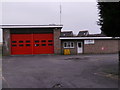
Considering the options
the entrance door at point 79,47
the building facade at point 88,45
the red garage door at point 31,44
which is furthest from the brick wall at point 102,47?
the red garage door at point 31,44

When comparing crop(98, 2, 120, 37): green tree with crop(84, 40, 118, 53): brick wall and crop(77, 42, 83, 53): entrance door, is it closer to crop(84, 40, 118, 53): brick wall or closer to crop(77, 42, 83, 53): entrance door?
crop(77, 42, 83, 53): entrance door

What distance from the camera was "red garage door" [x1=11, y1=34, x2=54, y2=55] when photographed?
109 ft

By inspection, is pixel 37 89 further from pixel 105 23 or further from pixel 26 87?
pixel 105 23

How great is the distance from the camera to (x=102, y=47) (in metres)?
34.9

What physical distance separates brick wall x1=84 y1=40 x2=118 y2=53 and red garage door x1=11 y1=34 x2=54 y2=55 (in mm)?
5882

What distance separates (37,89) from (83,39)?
26.4m

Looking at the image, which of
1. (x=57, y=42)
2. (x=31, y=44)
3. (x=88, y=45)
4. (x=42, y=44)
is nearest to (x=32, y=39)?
(x=31, y=44)

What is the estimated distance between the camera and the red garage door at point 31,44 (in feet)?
109

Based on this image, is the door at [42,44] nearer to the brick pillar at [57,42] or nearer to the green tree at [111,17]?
the brick pillar at [57,42]

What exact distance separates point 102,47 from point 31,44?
1113 cm

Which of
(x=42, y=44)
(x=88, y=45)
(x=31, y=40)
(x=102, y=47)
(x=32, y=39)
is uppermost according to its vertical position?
(x=32, y=39)

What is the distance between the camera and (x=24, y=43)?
33188 mm

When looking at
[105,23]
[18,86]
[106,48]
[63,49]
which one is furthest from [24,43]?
[18,86]

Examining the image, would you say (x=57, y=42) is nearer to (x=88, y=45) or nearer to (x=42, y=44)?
(x=42, y=44)
